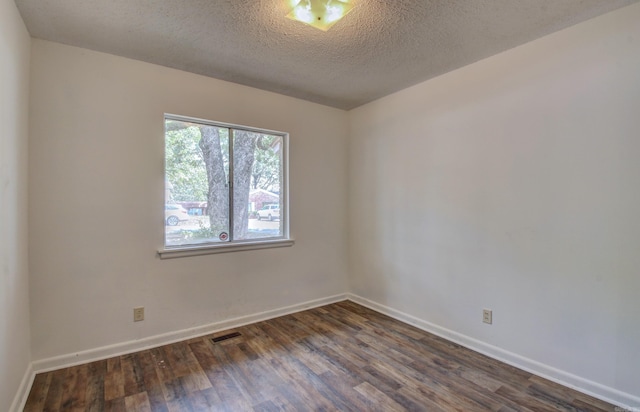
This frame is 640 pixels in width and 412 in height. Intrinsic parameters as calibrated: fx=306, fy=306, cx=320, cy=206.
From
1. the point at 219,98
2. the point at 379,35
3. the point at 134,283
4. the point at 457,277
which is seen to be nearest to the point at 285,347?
the point at 134,283

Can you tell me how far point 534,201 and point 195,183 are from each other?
2.79 m

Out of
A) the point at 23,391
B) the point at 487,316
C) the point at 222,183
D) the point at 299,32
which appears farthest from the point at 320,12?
the point at 23,391

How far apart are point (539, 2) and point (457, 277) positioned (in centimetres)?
203

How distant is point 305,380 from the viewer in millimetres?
2115

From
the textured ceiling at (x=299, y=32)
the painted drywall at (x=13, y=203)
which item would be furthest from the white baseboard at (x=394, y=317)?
the textured ceiling at (x=299, y=32)

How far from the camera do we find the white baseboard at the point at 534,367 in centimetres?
184

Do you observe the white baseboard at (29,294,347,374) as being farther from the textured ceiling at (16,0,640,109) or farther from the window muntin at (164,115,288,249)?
the textured ceiling at (16,0,640,109)

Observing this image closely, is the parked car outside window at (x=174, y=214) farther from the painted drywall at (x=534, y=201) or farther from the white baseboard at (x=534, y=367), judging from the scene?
the white baseboard at (x=534, y=367)

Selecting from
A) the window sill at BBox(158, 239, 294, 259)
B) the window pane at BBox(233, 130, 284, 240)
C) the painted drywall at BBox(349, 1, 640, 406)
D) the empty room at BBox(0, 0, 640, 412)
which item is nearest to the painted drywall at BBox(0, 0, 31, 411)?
the empty room at BBox(0, 0, 640, 412)

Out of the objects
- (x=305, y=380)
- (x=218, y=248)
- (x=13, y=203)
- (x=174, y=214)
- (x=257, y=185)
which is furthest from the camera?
(x=257, y=185)

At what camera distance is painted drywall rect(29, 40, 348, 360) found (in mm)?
2201

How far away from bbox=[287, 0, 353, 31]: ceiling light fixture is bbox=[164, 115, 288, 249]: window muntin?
144 cm

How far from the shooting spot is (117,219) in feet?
8.02

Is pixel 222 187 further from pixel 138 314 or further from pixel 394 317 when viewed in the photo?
pixel 394 317
